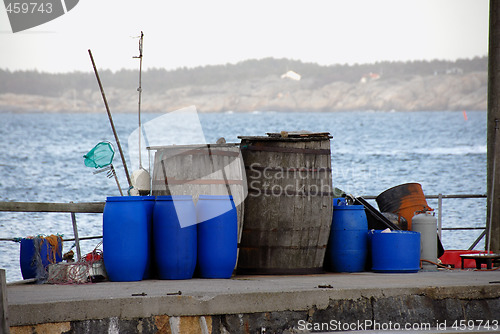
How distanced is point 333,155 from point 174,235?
39.0 m

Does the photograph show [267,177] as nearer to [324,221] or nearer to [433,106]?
[324,221]

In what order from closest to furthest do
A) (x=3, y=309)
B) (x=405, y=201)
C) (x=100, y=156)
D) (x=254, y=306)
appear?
(x=3, y=309), (x=254, y=306), (x=100, y=156), (x=405, y=201)

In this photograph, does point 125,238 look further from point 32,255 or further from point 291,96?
point 291,96

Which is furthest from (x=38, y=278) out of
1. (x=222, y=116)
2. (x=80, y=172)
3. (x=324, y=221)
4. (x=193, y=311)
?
(x=222, y=116)

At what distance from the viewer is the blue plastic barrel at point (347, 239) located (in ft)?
20.8

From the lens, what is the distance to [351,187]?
1309 inches

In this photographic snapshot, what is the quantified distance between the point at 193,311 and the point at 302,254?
2014 mm

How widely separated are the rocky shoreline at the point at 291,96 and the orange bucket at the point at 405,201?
3840 centimetres

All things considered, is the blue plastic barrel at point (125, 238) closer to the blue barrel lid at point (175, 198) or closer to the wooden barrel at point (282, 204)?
the blue barrel lid at point (175, 198)

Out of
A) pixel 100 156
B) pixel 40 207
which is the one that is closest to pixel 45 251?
pixel 40 207

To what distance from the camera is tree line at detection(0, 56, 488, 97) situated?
4553 centimetres

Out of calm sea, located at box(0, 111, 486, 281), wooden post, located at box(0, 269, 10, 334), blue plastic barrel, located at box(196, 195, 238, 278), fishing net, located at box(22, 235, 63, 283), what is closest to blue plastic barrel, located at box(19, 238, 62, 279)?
fishing net, located at box(22, 235, 63, 283)

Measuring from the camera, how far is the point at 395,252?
6277mm

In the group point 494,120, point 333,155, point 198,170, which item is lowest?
point 333,155
